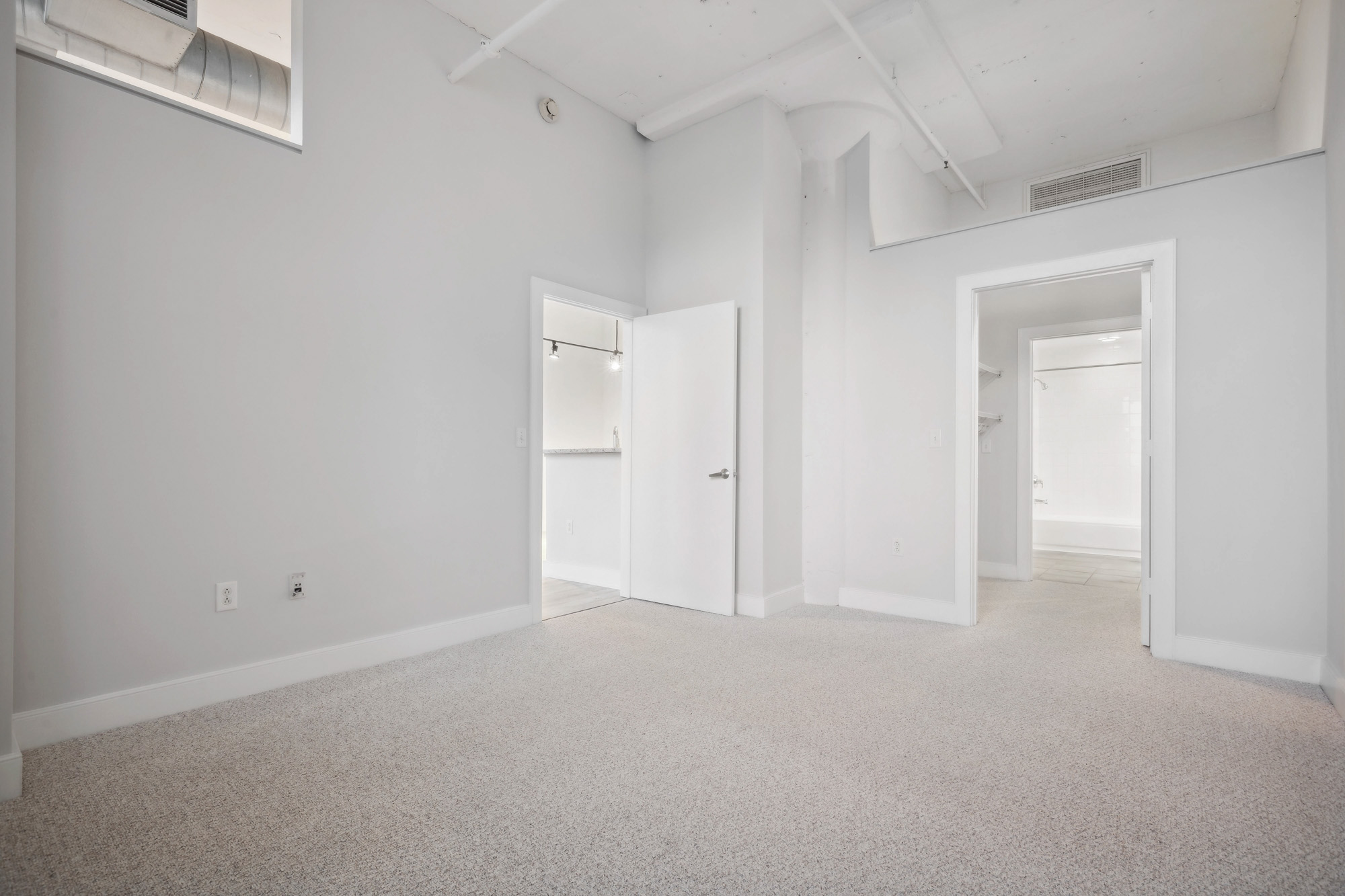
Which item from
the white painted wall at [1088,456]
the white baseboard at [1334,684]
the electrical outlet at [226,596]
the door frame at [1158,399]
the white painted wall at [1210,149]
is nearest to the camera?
the white baseboard at [1334,684]

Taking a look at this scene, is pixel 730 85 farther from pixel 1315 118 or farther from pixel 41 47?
pixel 41 47

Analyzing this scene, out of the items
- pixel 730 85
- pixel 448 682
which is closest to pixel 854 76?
pixel 730 85

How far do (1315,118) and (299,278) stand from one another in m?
4.54

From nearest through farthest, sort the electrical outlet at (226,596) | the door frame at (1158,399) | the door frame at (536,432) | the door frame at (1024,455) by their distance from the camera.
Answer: the electrical outlet at (226,596) < the door frame at (1158,399) < the door frame at (536,432) < the door frame at (1024,455)

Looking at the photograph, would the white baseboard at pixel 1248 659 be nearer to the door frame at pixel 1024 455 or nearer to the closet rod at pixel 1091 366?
the door frame at pixel 1024 455

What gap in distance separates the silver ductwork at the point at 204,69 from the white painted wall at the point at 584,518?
2.90m

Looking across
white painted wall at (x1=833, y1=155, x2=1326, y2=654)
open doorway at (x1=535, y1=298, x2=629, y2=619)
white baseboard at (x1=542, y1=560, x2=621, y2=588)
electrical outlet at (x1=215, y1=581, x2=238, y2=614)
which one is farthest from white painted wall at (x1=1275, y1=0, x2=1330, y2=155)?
electrical outlet at (x1=215, y1=581, x2=238, y2=614)

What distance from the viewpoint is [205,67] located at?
254cm

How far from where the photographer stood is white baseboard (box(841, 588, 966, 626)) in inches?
149

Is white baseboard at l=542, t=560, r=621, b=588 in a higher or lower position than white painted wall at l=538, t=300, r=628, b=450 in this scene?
lower

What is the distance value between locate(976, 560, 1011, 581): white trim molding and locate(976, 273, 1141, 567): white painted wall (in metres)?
0.03

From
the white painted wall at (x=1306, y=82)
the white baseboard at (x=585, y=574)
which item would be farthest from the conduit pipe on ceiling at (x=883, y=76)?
the white baseboard at (x=585, y=574)

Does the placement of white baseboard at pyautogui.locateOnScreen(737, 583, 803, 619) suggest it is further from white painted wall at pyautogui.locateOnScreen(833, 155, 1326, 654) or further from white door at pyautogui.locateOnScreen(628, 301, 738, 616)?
white painted wall at pyautogui.locateOnScreen(833, 155, 1326, 654)

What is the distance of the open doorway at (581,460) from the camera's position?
15.6 ft
